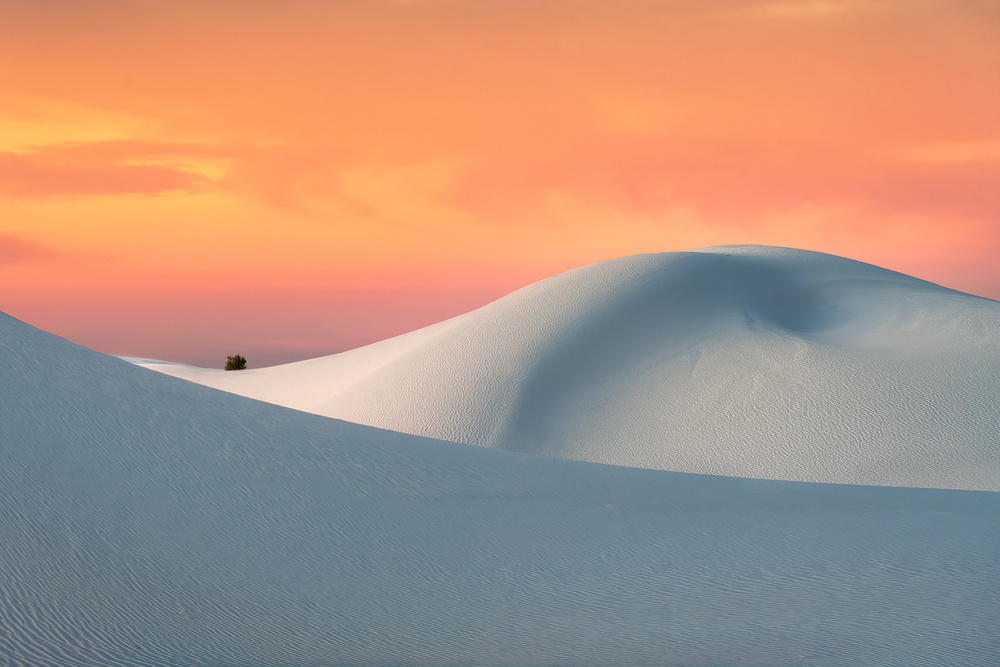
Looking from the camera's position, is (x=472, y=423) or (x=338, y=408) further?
(x=338, y=408)

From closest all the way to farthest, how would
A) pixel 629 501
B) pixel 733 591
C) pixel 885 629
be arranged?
1. pixel 885 629
2. pixel 733 591
3. pixel 629 501

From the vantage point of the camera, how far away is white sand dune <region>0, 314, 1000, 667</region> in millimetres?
4816

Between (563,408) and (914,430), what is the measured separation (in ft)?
21.1

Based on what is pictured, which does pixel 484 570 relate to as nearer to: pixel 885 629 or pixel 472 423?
pixel 885 629

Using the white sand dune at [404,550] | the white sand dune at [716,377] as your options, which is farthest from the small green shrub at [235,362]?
the white sand dune at [404,550]

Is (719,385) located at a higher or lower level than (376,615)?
higher

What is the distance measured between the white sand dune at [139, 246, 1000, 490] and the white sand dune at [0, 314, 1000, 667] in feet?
18.1

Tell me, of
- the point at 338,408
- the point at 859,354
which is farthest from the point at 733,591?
the point at 338,408

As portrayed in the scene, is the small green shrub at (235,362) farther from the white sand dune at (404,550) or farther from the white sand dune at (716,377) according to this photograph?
the white sand dune at (404,550)

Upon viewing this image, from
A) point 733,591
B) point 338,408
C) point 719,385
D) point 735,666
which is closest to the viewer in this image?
point 735,666

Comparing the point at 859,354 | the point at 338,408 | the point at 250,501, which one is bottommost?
the point at 338,408

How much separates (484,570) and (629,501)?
219 cm

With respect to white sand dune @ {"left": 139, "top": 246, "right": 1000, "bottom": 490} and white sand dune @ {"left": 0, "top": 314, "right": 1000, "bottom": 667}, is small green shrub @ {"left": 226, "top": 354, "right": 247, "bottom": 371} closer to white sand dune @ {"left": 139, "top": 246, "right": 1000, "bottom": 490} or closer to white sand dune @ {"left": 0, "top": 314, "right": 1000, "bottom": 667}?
white sand dune @ {"left": 139, "top": 246, "right": 1000, "bottom": 490}

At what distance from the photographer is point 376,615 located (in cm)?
521
